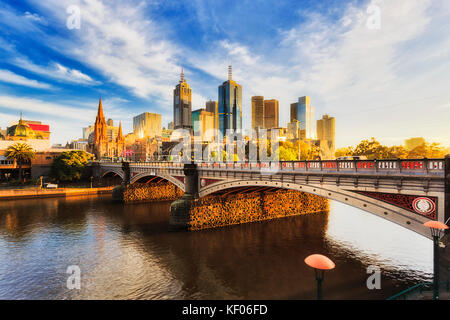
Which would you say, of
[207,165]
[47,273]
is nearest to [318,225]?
[207,165]

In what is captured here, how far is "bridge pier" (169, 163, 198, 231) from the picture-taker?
32750 millimetres

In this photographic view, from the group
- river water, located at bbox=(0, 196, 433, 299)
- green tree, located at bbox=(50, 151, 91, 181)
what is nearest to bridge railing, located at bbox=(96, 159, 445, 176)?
river water, located at bbox=(0, 196, 433, 299)

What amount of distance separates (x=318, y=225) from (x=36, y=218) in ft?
150

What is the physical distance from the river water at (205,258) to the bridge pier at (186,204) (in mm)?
1908

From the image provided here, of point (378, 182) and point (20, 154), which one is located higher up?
point (20, 154)

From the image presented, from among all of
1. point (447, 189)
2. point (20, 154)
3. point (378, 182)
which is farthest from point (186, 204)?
point (20, 154)

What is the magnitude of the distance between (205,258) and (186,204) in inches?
423

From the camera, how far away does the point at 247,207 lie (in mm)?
36531

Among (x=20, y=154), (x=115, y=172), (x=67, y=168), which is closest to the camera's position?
(x=115, y=172)

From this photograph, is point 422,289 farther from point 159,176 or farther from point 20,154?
point 20,154

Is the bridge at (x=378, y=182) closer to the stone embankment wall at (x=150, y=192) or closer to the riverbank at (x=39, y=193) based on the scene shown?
the stone embankment wall at (x=150, y=192)
